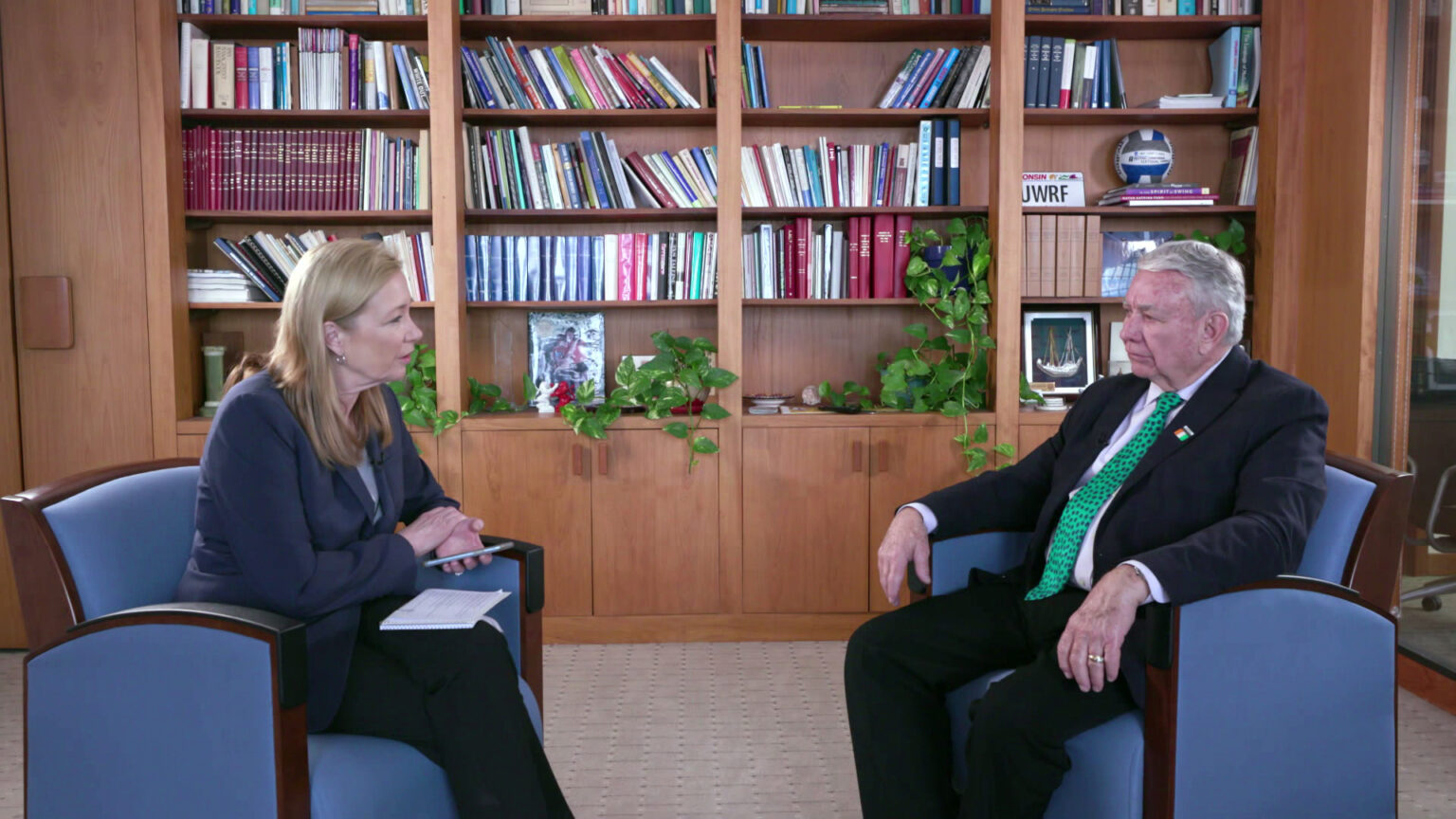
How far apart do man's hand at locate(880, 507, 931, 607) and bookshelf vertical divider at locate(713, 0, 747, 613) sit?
61.5 inches

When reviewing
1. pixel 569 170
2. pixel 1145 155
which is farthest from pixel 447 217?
pixel 1145 155

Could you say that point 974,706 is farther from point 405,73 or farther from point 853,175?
point 405,73

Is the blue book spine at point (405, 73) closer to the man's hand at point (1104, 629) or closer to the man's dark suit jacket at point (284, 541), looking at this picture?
the man's dark suit jacket at point (284, 541)

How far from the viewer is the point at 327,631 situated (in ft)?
6.51

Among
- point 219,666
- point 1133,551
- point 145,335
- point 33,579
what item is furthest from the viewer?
point 145,335

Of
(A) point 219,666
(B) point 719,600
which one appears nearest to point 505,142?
(B) point 719,600

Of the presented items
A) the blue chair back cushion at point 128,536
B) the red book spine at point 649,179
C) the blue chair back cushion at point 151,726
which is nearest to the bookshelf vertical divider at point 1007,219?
the red book spine at point 649,179

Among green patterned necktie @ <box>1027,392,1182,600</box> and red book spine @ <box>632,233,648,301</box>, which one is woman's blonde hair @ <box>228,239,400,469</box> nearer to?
green patterned necktie @ <box>1027,392,1182,600</box>

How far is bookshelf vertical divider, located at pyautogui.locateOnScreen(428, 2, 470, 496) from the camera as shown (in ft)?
12.6

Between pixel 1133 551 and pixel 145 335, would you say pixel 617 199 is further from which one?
pixel 1133 551

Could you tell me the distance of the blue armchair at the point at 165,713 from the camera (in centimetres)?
170

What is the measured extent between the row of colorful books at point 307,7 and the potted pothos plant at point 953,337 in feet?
6.53

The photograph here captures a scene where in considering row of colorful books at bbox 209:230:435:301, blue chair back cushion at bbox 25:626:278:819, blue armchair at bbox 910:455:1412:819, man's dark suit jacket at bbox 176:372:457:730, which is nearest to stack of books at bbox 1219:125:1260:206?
blue armchair at bbox 910:455:1412:819

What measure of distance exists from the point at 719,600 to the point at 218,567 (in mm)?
2263
